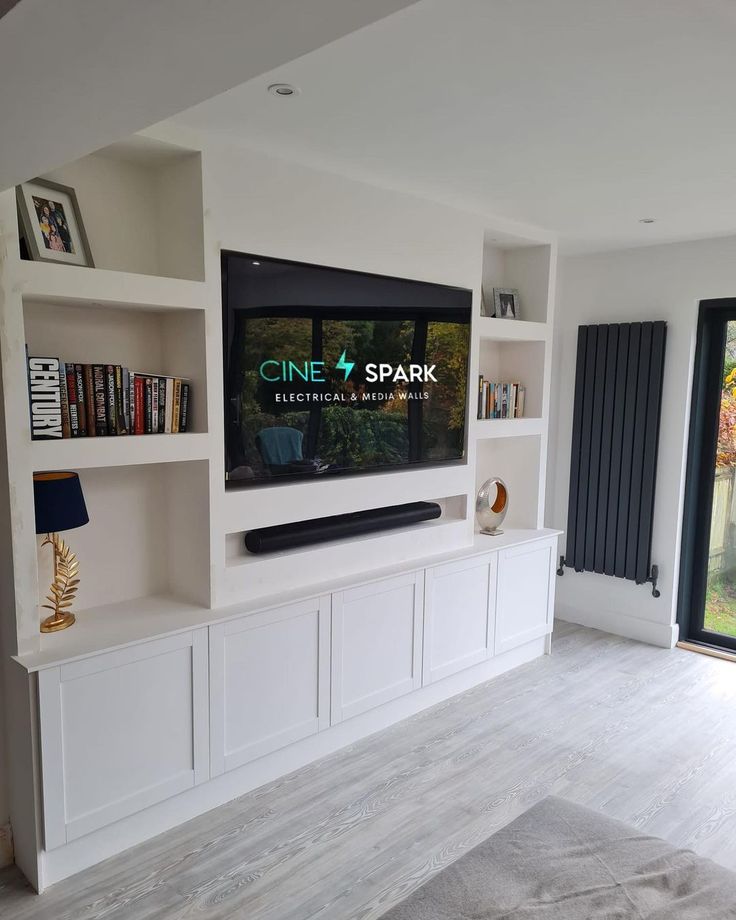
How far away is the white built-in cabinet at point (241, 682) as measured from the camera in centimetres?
241

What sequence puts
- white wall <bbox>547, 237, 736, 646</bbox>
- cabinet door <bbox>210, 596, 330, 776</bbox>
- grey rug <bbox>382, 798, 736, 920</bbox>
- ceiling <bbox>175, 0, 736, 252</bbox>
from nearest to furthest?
grey rug <bbox>382, 798, 736, 920</bbox> < ceiling <bbox>175, 0, 736, 252</bbox> < cabinet door <bbox>210, 596, 330, 776</bbox> < white wall <bbox>547, 237, 736, 646</bbox>

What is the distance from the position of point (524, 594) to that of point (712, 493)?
149cm

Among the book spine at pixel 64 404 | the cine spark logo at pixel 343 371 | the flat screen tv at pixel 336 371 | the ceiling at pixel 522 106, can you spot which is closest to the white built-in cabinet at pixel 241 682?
the flat screen tv at pixel 336 371

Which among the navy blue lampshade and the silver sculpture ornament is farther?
the silver sculpture ornament

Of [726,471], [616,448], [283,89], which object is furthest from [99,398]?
[726,471]

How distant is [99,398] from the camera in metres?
2.53

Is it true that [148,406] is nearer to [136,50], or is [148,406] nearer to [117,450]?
[117,450]

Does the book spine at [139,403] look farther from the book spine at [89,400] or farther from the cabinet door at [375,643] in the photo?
the cabinet door at [375,643]

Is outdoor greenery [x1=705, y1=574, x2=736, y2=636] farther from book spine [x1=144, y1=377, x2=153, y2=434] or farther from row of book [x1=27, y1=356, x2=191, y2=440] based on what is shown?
book spine [x1=144, y1=377, x2=153, y2=434]

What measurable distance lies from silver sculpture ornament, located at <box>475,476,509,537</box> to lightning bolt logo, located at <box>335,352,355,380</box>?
137 centimetres

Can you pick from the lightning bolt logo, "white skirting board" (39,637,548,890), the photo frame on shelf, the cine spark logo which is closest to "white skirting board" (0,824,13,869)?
"white skirting board" (39,637,548,890)

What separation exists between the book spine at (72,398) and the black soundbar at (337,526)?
2.92ft

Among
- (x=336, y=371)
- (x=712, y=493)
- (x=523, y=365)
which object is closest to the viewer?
(x=336, y=371)

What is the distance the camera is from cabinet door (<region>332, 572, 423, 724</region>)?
127 inches
